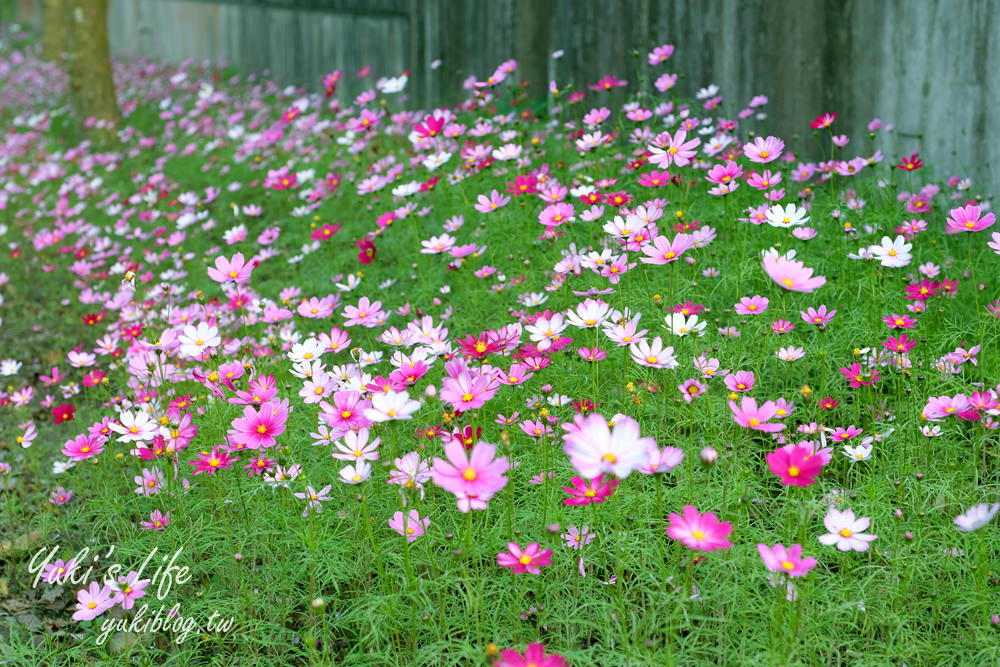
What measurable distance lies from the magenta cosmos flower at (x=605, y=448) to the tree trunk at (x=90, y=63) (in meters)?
6.70

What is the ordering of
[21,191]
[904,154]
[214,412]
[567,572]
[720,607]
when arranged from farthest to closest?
[21,191], [904,154], [214,412], [567,572], [720,607]

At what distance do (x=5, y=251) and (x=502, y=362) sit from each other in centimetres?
404

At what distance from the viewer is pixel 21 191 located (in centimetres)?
581

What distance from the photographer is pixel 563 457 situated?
2.00 meters

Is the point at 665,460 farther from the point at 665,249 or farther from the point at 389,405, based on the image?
the point at 665,249

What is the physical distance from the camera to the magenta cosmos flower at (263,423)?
1.67 metres

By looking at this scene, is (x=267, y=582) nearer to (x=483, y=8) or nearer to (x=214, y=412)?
(x=214, y=412)

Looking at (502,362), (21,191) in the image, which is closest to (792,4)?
(502,362)

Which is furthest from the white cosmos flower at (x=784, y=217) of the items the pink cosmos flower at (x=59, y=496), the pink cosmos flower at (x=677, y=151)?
the pink cosmos flower at (x=59, y=496)

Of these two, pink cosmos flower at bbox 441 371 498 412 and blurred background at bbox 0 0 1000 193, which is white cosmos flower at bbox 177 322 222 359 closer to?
pink cosmos flower at bbox 441 371 498 412

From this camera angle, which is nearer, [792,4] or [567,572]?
[567,572]

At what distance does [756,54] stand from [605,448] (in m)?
3.57

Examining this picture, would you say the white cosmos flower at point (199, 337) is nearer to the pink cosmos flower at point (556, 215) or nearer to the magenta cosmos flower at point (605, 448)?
the pink cosmos flower at point (556, 215)

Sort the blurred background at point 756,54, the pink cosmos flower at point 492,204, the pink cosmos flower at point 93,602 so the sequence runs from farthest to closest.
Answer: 1. the blurred background at point 756,54
2. the pink cosmos flower at point 492,204
3. the pink cosmos flower at point 93,602
